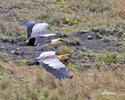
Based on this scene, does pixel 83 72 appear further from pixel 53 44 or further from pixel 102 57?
pixel 53 44

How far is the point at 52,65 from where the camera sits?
4.97 meters

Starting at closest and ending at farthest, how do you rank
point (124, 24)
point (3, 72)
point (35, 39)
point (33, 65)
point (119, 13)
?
point (3, 72), point (33, 65), point (35, 39), point (124, 24), point (119, 13)

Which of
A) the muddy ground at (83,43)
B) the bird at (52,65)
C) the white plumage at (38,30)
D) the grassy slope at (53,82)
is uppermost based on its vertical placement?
the white plumage at (38,30)

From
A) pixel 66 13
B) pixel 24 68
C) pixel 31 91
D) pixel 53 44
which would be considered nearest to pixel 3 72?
pixel 24 68

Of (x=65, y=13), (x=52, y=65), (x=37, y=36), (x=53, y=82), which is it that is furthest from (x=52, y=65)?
(x=65, y=13)

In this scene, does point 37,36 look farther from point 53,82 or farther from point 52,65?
point 53,82

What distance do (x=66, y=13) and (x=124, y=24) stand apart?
6.98ft

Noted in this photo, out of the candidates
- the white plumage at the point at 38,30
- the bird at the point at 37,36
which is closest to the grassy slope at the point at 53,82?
the bird at the point at 37,36

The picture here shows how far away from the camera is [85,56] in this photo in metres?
6.40

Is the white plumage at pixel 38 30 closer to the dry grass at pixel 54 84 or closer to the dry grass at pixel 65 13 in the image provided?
the dry grass at pixel 54 84

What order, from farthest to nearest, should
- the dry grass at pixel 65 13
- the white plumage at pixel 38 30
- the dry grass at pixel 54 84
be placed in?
the dry grass at pixel 65 13, the white plumage at pixel 38 30, the dry grass at pixel 54 84

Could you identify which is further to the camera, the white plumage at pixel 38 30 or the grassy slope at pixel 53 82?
the white plumage at pixel 38 30

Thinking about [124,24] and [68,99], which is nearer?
[68,99]

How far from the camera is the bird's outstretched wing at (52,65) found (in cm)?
473
